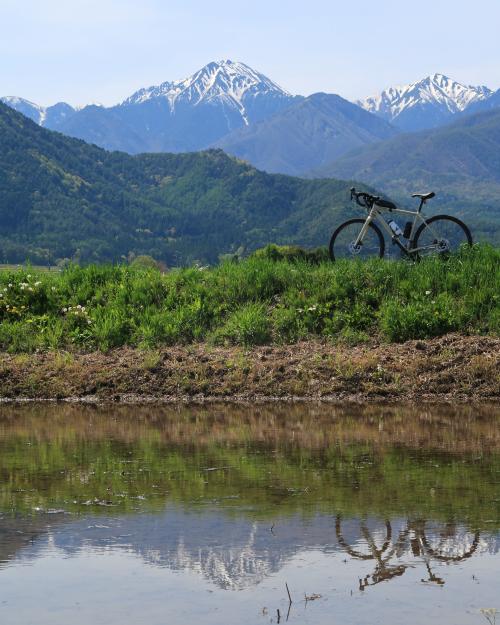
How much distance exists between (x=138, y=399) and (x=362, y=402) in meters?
3.78

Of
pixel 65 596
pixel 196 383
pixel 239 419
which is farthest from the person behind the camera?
pixel 196 383

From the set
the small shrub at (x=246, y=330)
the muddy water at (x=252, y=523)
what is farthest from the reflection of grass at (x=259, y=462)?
the small shrub at (x=246, y=330)

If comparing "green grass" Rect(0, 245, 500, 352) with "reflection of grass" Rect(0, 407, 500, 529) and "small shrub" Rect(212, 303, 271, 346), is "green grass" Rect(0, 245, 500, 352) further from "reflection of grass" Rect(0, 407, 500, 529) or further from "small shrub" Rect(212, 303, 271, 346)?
"reflection of grass" Rect(0, 407, 500, 529)

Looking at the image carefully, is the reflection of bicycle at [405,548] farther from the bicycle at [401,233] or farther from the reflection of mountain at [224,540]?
the bicycle at [401,233]

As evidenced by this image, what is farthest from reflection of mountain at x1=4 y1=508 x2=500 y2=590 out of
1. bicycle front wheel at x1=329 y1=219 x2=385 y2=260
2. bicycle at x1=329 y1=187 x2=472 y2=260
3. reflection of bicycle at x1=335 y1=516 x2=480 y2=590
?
bicycle front wheel at x1=329 y1=219 x2=385 y2=260

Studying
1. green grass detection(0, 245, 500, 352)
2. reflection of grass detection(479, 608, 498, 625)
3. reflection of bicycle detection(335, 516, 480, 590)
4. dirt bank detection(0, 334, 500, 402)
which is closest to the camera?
reflection of grass detection(479, 608, 498, 625)

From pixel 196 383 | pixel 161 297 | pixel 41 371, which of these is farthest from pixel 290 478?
pixel 161 297

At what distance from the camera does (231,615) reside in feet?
19.6

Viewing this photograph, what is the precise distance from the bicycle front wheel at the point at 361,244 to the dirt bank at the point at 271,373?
11.7 feet

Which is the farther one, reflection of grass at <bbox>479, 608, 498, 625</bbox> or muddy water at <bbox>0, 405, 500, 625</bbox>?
muddy water at <bbox>0, 405, 500, 625</bbox>

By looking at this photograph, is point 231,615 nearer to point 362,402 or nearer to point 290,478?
point 290,478

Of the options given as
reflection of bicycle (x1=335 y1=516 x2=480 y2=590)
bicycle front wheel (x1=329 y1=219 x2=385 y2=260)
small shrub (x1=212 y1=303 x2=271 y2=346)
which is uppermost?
bicycle front wheel (x1=329 y1=219 x2=385 y2=260)

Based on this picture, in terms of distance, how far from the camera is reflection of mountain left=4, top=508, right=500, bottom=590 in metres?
7.03

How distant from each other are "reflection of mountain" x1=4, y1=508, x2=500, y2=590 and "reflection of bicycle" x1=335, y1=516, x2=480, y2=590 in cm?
2
